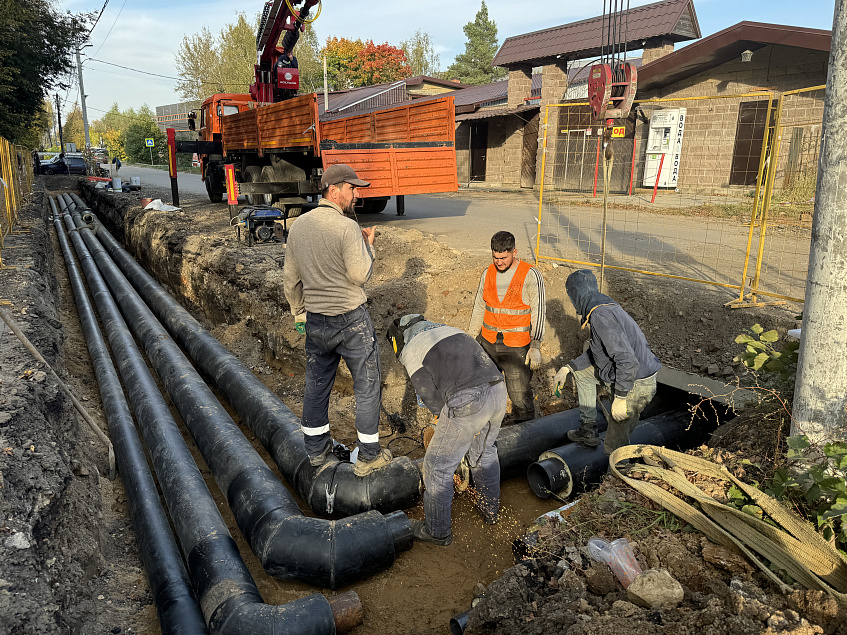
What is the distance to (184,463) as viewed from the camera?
3.71 metres

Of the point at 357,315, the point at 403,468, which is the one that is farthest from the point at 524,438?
the point at 357,315

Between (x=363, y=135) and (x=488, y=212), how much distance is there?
4519mm

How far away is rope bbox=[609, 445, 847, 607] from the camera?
77.5 inches

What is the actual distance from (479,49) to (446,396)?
196 feet

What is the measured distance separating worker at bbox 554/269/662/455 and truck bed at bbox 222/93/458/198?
18.8 feet

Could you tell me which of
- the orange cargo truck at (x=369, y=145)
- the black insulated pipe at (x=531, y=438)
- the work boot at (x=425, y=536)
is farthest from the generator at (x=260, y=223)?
the work boot at (x=425, y=536)

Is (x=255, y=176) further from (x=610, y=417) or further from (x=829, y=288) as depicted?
(x=829, y=288)

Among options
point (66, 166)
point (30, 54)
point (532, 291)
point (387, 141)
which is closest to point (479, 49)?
point (66, 166)

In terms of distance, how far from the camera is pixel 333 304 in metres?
3.45

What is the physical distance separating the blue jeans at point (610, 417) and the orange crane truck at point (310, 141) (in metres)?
5.79

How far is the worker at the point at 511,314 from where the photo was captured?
14.0ft

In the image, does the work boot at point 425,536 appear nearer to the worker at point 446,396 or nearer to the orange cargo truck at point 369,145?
the worker at point 446,396

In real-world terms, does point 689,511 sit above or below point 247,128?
below

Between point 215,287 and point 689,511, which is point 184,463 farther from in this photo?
point 215,287
